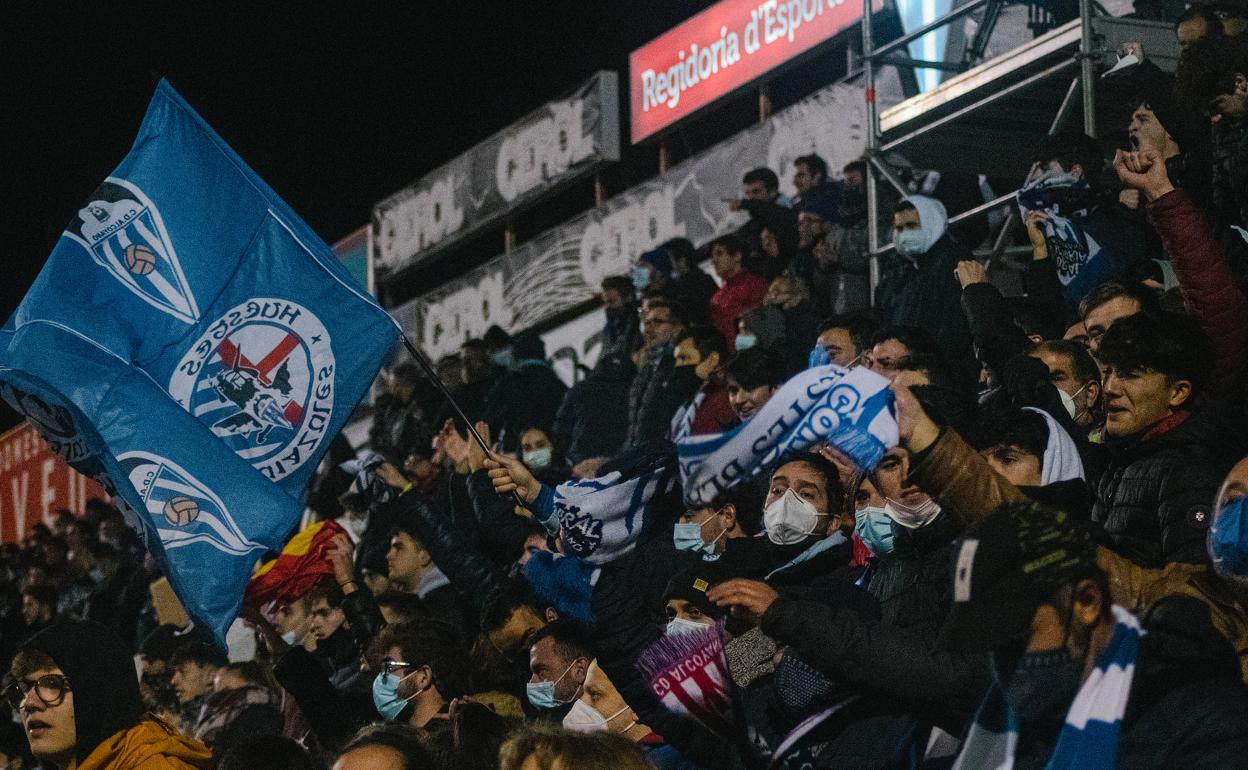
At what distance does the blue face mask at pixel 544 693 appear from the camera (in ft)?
19.4

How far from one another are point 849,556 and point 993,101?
5.16m

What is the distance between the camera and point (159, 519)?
275 inches

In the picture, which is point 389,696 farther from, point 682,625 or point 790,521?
point 790,521

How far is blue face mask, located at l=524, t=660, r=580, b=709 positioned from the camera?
5902 millimetres

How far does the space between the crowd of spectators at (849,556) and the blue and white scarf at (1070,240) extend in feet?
0.04

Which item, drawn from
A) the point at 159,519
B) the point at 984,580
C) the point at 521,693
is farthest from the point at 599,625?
the point at 984,580

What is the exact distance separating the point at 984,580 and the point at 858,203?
788 centimetres

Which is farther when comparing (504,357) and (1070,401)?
(504,357)

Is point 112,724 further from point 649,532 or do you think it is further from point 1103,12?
point 1103,12

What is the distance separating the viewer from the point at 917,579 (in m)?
4.74

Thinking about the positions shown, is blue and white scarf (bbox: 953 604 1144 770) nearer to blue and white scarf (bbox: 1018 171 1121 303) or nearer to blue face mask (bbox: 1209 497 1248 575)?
blue face mask (bbox: 1209 497 1248 575)

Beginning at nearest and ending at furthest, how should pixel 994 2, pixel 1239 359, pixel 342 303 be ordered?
pixel 1239 359, pixel 342 303, pixel 994 2

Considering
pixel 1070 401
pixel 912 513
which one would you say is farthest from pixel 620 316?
pixel 912 513

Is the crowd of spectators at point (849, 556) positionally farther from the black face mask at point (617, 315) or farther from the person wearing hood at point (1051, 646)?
the black face mask at point (617, 315)
